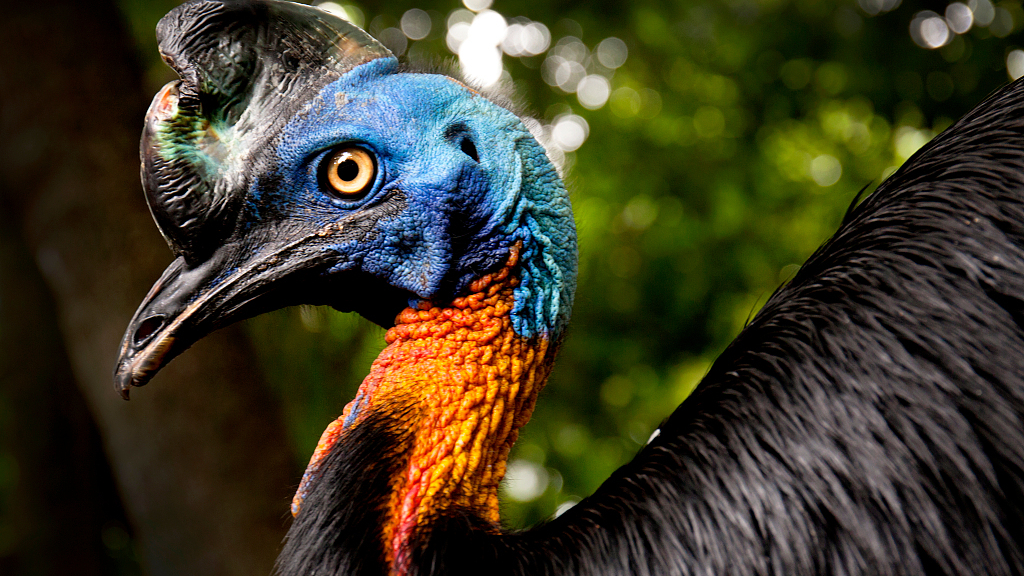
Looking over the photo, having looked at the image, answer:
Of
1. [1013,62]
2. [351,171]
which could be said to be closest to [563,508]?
[351,171]

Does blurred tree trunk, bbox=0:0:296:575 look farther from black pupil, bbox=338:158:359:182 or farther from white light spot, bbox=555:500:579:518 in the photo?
black pupil, bbox=338:158:359:182

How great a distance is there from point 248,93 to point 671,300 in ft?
11.2

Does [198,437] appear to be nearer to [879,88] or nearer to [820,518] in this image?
[820,518]

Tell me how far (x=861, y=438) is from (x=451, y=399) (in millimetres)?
719

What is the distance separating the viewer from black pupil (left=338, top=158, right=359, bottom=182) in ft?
5.54

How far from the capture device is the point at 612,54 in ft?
19.3

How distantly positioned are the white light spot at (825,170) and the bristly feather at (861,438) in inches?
122

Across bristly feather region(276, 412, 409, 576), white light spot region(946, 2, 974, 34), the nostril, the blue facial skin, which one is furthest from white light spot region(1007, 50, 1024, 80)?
the nostril

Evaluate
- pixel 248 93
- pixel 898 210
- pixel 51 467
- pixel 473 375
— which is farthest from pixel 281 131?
pixel 51 467

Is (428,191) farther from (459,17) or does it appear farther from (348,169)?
(459,17)

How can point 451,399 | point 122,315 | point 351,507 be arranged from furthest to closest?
point 122,315 < point 451,399 < point 351,507

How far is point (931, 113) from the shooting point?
15.1 ft

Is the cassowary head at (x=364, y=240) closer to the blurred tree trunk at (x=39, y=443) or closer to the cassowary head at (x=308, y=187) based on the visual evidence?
the cassowary head at (x=308, y=187)

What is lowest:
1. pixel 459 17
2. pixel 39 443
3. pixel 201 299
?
pixel 39 443
